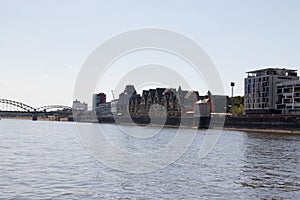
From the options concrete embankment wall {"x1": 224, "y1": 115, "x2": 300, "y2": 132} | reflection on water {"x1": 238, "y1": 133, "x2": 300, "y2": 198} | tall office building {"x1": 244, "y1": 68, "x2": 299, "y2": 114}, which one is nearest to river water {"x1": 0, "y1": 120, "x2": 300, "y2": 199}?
reflection on water {"x1": 238, "y1": 133, "x2": 300, "y2": 198}

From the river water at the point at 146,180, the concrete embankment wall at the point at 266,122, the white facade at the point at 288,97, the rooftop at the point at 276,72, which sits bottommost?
the river water at the point at 146,180

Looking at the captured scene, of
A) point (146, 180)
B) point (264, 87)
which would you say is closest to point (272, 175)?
point (146, 180)

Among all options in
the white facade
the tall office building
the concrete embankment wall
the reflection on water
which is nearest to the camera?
the reflection on water

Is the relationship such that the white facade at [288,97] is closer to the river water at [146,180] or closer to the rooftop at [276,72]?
the rooftop at [276,72]

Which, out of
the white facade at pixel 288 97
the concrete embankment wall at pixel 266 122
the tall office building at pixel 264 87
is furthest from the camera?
the tall office building at pixel 264 87

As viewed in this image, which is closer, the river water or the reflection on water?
the river water

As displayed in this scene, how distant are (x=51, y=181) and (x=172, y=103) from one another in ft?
526

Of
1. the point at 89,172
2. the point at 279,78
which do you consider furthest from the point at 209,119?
the point at 89,172

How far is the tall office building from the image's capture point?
407 ft

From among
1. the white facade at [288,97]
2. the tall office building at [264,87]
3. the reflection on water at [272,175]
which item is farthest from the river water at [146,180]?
the tall office building at [264,87]

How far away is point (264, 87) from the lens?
414ft

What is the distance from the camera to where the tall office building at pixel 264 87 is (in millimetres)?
123938

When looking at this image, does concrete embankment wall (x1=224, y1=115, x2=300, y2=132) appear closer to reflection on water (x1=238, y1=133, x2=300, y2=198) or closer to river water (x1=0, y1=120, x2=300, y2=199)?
reflection on water (x1=238, y1=133, x2=300, y2=198)

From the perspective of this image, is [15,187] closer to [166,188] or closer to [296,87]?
[166,188]
